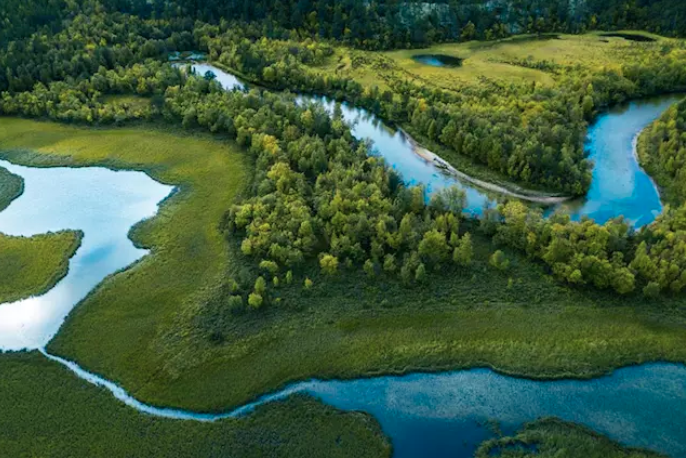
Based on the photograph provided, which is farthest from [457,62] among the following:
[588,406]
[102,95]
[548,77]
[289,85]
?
[588,406]

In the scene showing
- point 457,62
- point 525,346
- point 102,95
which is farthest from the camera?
point 457,62

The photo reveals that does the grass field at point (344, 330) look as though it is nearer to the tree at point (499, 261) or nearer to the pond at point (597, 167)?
the tree at point (499, 261)

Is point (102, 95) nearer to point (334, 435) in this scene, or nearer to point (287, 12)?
point (287, 12)

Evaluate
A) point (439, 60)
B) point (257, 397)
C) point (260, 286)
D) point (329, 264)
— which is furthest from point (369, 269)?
point (439, 60)

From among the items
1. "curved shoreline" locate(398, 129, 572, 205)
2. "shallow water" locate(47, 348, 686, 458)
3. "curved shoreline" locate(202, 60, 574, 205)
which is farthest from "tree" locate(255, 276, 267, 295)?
"curved shoreline" locate(398, 129, 572, 205)

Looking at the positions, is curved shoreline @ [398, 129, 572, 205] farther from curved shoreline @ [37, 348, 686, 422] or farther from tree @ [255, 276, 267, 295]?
tree @ [255, 276, 267, 295]
